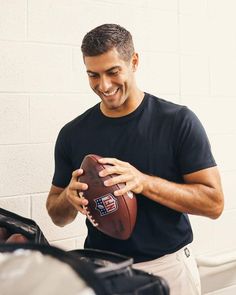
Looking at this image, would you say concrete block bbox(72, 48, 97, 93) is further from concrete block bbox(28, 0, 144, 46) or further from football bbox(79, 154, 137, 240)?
A: football bbox(79, 154, 137, 240)

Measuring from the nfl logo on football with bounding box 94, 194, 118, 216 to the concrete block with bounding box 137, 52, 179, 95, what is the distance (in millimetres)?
869

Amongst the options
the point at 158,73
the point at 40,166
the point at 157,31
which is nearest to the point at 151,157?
the point at 40,166

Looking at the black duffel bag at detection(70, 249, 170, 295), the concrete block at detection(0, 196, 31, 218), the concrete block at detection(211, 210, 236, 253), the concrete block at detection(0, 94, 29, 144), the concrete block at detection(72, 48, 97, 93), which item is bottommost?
the concrete block at detection(211, 210, 236, 253)

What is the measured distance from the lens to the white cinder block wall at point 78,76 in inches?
66.5

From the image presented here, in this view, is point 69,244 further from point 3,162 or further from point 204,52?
point 204,52

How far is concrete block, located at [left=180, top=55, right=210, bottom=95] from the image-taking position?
82.4 inches

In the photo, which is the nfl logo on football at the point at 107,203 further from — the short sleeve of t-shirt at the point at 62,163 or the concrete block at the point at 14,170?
the concrete block at the point at 14,170

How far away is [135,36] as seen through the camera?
195 centimetres

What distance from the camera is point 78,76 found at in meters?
1.82

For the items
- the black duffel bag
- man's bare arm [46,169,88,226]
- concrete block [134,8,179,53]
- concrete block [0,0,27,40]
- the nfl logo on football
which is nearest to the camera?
the black duffel bag

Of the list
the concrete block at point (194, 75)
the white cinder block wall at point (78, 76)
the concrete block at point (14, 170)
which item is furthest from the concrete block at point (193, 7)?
the concrete block at point (14, 170)

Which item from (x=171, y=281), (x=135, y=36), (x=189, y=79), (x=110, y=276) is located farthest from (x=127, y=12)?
(x=110, y=276)

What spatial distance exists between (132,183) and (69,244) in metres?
0.73

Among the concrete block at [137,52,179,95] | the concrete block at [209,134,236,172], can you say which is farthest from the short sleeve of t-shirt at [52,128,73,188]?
the concrete block at [209,134,236,172]
